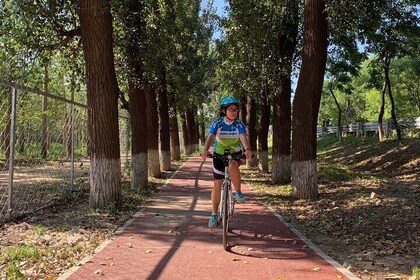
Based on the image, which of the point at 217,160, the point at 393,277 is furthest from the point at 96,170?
the point at 393,277

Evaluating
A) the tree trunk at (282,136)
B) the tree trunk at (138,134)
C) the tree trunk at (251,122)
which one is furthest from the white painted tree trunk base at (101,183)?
the tree trunk at (251,122)

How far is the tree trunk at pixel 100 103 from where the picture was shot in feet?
29.9

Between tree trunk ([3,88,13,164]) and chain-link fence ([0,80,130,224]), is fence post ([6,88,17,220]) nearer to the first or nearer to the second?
chain-link fence ([0,80,130,224])

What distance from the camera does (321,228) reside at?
831 centimetres

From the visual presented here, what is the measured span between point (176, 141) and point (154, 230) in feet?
79.3

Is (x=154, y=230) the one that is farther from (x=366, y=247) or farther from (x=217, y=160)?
(x=366, y=247)

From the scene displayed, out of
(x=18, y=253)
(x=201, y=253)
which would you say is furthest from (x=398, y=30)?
(x=18, y=253)

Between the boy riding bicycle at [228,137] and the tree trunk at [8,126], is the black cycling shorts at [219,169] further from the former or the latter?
the tree trunk at [8,126]

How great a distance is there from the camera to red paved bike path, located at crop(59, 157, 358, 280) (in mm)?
5277

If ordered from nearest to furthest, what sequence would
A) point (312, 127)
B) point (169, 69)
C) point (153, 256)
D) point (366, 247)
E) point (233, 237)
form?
point (153, 256) → point (366, 247) → point (233, 237) → point (312, 127) → point (169, 69)

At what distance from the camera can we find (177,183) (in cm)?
1627

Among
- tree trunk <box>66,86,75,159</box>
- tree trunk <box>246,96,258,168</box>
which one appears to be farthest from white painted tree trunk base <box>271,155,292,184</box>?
tree trunk <box>246,96,258,168</box>

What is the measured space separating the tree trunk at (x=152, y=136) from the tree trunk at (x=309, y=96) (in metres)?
7.89

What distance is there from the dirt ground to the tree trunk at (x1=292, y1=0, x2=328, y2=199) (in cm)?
61
